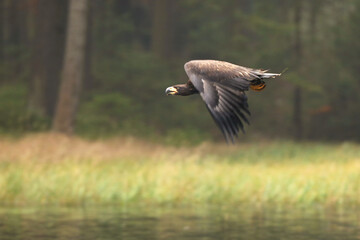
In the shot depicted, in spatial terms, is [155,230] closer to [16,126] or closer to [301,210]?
[301,210]

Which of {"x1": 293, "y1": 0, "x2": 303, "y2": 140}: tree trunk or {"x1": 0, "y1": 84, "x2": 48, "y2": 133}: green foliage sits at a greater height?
{"x1": 293, "y1": 0, "x2": 303, "y2": 140}: tree trunk

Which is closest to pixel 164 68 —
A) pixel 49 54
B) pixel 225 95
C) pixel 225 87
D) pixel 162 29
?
pixel 162 29

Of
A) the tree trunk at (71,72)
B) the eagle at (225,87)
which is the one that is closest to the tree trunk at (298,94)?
the tree trunk at (71,72)

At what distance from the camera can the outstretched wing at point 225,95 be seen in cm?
812

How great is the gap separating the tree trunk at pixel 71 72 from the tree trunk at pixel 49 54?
126 inches

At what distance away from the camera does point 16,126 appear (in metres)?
23.0

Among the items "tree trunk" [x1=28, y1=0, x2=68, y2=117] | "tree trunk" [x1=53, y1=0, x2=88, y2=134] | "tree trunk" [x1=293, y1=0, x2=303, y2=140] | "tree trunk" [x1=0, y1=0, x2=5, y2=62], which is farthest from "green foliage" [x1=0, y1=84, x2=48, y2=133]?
"tree trunk" [x1=0, y1=0, x2=5, y2=62]

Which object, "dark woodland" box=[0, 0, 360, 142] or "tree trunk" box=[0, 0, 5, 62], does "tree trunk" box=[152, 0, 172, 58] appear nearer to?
"dark woodland" box=[0, 0, 360, 142]

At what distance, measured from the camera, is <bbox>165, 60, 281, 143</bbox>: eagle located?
26.8 feet

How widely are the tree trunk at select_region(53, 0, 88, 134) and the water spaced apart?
8845 millimetres

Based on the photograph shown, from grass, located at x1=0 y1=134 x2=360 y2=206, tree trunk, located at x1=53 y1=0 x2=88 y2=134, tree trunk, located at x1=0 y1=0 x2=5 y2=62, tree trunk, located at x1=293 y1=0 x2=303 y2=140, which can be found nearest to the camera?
grass, located at x1=0 y1=134 x2=360 y2=206

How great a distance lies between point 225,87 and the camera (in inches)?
346

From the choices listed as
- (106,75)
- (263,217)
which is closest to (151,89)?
(106,75)

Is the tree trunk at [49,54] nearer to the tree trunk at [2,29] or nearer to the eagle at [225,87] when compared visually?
the tree trunk at [2,29]
